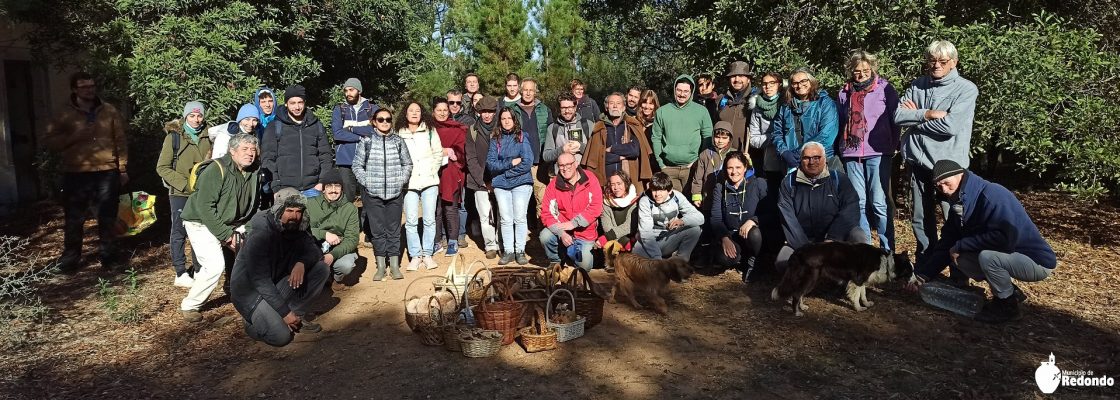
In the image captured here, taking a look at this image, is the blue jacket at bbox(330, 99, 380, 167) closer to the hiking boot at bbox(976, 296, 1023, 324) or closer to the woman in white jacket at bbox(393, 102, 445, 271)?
the woman in white jacket at bbox(393, 102, 445, 271)

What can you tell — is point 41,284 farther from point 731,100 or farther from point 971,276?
point 971,276

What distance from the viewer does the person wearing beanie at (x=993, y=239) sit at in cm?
503

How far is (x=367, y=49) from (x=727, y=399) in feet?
24.6

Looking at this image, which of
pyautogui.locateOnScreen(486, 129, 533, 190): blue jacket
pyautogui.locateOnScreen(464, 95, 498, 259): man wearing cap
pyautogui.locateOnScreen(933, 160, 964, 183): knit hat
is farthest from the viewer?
pyautogui.locateOnScreen(464, 95, 498, 259): man wearing cap

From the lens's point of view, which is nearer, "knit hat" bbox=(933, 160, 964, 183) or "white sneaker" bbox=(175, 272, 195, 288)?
"knit hat" bbox=(933, 160, 964, 183)

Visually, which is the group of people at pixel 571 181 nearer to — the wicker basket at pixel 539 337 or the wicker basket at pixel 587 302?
the wicker basket at pixel 587 302

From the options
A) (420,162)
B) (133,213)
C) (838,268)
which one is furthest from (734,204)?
(133,213)

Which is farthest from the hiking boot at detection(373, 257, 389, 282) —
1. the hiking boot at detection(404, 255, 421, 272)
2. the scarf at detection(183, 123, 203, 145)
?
the scarf at detection(183, 123, 203, 145)

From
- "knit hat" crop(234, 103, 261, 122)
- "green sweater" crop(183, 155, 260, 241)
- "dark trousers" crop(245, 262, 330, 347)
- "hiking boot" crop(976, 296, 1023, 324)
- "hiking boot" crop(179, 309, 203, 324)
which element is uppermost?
"knit hat" crop(234, 103, 261, 122)

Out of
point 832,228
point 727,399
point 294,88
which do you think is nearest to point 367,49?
point 294,88

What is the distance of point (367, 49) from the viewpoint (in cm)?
998

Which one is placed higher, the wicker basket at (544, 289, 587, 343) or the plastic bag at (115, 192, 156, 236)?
the plastic bag at (115, 192, 156, 236)

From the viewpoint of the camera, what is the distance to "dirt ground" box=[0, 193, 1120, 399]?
4406 mm

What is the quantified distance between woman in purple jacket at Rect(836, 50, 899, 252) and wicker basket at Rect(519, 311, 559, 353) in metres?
2.91
